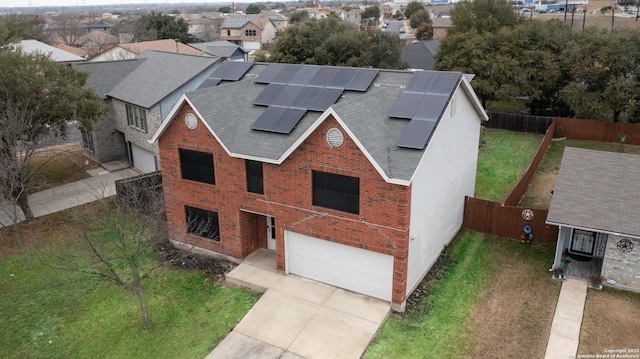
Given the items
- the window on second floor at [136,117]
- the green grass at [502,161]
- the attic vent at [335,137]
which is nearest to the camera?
the attic vent at [335,137]

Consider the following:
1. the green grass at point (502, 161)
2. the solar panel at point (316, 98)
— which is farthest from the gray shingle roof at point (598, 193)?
the solar panel at point (316, 98)

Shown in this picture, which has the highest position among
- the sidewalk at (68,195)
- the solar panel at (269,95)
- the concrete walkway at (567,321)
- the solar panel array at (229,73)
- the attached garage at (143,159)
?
the solar panel array at (229,73)

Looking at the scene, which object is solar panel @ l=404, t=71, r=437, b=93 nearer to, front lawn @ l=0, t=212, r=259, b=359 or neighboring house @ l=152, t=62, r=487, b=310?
neighboring house @ l=152, t=62, r=487, b=310

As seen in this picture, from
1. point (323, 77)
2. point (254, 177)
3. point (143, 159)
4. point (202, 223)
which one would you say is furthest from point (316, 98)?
point (143, 159)

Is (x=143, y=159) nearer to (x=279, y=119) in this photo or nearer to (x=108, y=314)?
(x=108, y=314)

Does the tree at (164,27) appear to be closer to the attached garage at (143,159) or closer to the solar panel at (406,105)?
the attached garage at (143,159)

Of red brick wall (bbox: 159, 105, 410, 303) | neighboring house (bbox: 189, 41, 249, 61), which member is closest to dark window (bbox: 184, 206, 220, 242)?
red brick wall (bbox: 159, 105, 410, 303)
